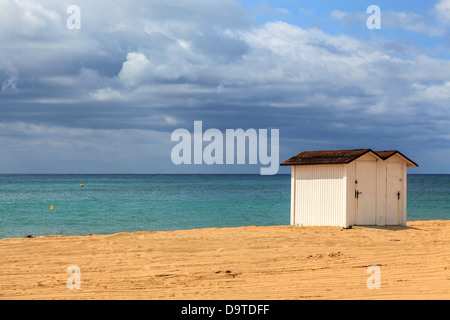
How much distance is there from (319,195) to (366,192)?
69.6 inches

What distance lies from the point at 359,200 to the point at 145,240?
824 cm

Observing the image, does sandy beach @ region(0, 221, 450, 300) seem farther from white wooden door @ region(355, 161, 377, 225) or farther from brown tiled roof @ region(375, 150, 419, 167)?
brown tiled roof @ region(375, 150, 419, 167)

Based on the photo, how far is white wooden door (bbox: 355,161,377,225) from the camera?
18484 millimetres

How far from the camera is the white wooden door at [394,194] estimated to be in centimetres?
1917

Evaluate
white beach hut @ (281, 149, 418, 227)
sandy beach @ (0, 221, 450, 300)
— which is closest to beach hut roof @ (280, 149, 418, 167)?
white beach hut @ (281, 149, 418, 227)

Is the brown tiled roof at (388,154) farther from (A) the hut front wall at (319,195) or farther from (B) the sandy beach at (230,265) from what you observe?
(B) the sandy beach at (230,265)

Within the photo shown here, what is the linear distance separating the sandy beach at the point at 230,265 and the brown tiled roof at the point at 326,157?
9.38ft

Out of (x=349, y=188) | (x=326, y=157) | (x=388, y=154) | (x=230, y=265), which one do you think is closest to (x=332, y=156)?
(x=326, y=157)

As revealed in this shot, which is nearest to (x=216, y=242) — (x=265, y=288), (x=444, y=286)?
(x=265, y=288)

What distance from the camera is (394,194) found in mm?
19312

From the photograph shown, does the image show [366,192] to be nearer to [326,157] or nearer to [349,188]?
[349,188]

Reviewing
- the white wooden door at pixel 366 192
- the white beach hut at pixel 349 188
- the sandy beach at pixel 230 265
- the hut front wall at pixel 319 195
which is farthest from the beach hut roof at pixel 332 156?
the sandy beach at pixel 230 265

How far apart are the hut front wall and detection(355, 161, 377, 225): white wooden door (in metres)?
0.67

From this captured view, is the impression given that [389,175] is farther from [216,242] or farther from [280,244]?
[216,242]
